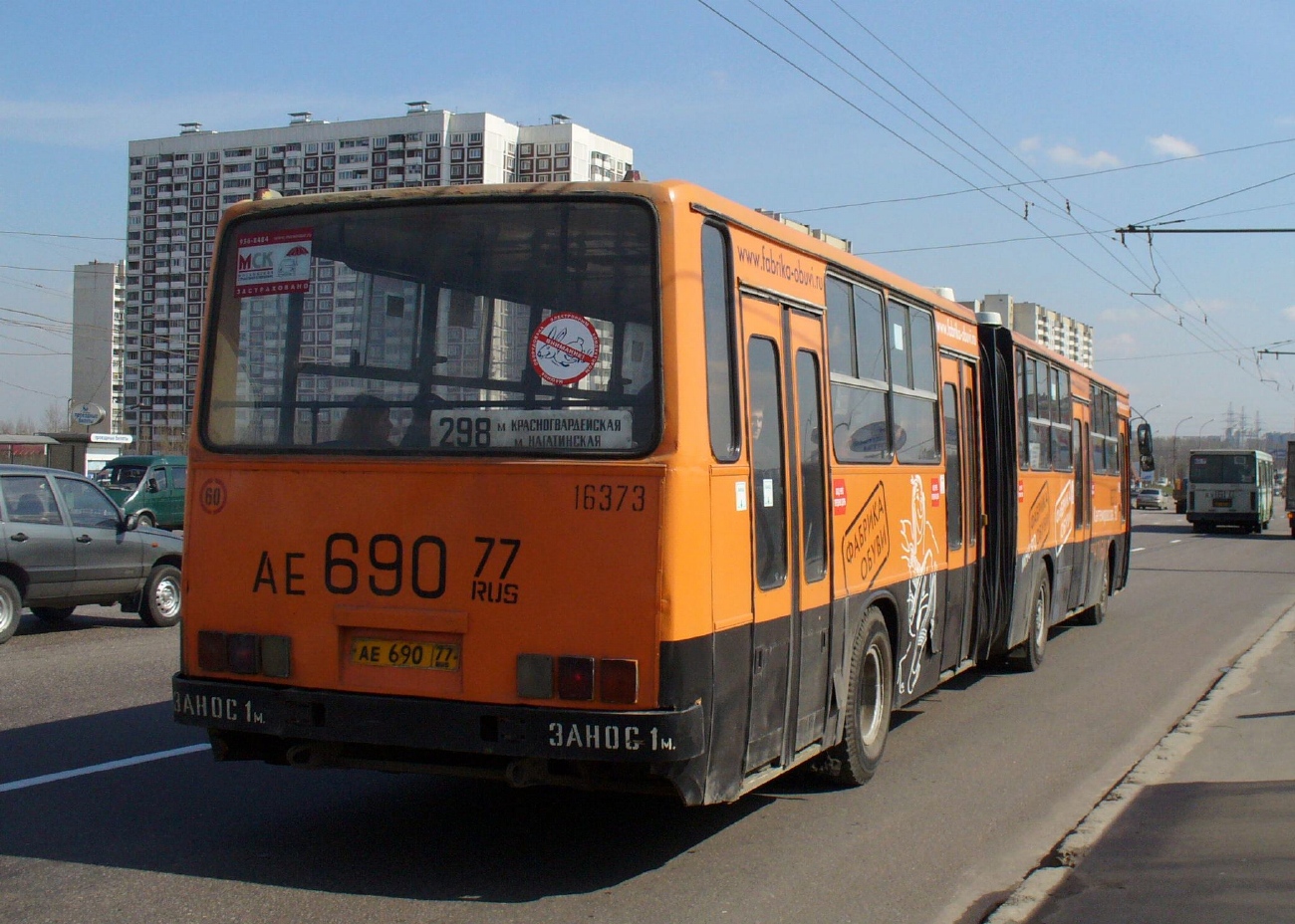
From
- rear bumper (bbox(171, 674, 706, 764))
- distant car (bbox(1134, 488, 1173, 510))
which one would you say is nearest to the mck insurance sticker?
rear bumper (bbox(171, 674, 706, 764))

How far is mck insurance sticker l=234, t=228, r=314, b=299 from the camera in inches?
237

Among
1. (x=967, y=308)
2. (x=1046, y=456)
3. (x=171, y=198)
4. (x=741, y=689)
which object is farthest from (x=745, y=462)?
(x=171, y=198)

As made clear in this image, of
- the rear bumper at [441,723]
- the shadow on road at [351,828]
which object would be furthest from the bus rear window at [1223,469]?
the rear bumper at [441,723]

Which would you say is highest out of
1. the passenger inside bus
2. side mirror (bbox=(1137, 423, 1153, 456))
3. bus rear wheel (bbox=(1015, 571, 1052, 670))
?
side mirror (bbox=(1137, 423, 1153, 456))

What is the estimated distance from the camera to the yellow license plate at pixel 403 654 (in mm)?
5418

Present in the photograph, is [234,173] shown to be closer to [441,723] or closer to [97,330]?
[97,330]

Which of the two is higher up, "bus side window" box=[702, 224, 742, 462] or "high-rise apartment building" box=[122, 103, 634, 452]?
"high-rise apartment building" box=[122, 103, 634, 452]

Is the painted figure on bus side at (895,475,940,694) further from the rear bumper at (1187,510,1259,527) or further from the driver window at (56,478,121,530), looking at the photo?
the rear bumper at (1187,510,1259,527)

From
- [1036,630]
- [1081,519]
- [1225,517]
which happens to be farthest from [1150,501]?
[1036,630]

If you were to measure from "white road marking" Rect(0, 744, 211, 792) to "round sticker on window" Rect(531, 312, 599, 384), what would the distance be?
12.6ft

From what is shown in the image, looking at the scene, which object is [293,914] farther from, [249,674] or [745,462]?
[745,462]

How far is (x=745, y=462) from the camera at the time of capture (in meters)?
5.68

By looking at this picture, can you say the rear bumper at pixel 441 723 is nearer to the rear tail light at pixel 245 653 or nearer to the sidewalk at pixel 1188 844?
the rear tail light at pixel 245 653

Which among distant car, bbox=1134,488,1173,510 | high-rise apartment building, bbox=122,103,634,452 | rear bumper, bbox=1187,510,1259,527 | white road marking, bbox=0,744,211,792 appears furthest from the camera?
distant car, bbox=1134,488,1173,510
